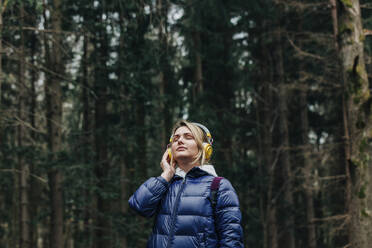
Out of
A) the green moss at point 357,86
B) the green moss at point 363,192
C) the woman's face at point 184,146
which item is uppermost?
the green moss at point 357,86

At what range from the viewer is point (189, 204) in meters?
3.23

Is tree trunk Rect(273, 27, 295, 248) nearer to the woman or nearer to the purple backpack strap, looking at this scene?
the woman

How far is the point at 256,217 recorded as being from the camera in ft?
53.5

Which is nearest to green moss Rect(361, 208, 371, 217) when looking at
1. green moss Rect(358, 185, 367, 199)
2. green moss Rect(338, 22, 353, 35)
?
green moss Rect(358, 185, 367, 199)

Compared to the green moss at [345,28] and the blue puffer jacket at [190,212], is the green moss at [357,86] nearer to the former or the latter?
the green moss at [345,28]

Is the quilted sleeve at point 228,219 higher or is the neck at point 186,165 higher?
the neck at point 186,165

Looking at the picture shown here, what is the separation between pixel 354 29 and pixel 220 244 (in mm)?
5082

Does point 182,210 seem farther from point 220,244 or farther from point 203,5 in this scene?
point 203,5

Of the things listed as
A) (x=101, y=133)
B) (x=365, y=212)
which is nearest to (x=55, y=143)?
(x=101, y=133)

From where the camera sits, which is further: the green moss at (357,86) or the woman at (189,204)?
the green moss at (357,86)

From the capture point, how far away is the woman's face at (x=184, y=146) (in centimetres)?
355

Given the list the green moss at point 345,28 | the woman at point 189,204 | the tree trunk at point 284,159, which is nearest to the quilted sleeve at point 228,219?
the woman at point 189,204

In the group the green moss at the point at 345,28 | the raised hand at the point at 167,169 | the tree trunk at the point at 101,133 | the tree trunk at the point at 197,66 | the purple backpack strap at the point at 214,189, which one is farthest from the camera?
the tree trunk at the point at 197,66

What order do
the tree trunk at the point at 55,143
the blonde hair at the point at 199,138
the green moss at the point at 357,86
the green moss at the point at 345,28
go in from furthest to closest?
the tree trunk at the point at 55,143 < the green moss at the point at 345,28 < the green moss at the point at 357,86 < the blonde hair at the point at 199,138
